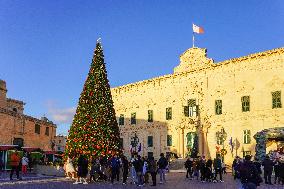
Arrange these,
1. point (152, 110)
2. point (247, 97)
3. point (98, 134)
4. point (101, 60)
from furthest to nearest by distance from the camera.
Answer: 1. point (152, 110)
2. point (247, 97)
3. point (101, 60)
4. point (98, 134)

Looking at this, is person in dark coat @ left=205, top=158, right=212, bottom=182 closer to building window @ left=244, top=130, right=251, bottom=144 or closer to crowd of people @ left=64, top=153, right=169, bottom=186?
crowd of people @ left=64, top=153, right=169, bottom=186

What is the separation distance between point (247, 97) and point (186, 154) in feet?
28.2

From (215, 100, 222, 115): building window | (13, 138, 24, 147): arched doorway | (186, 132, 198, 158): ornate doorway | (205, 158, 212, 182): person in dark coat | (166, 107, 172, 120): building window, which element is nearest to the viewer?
(205, 158, 212, 182): person in dark coat

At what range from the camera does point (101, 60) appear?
79.8ft

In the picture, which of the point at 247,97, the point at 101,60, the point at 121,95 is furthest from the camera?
the point at 121,95

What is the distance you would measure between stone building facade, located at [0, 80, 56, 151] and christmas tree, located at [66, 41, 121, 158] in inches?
758

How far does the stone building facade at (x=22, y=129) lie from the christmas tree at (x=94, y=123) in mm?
19264

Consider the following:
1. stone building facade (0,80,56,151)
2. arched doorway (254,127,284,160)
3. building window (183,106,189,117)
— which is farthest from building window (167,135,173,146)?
stone building facade (0,80,56,151)

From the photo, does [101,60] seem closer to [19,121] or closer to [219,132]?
[219,132]

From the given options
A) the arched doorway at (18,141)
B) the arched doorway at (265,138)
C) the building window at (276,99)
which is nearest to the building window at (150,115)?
the building window at (276,99)

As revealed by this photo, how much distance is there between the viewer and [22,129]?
43312 millimetres

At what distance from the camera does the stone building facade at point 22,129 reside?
4009cm

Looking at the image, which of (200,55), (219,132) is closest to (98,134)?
(219,132)

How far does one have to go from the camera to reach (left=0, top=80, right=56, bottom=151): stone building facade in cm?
4009
